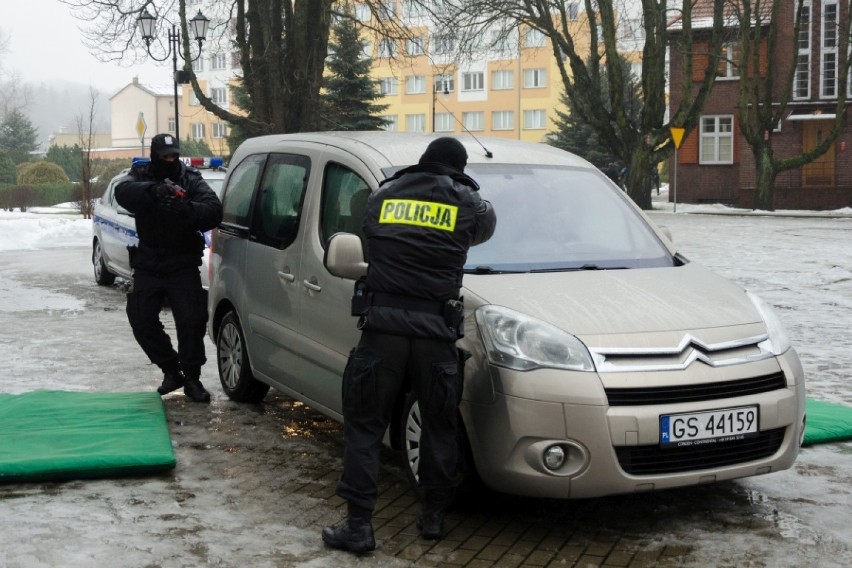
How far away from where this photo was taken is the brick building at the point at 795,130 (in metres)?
42.9

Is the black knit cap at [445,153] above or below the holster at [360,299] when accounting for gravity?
above

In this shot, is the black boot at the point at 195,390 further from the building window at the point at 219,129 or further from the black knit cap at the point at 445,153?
the building window at the point at 219,129

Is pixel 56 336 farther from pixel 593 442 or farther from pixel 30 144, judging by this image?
pixel 30 144

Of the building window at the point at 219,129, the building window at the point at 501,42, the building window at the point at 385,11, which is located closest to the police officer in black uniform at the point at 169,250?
the building window at the point at 385,11

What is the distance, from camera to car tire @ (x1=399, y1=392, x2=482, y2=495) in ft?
16.4

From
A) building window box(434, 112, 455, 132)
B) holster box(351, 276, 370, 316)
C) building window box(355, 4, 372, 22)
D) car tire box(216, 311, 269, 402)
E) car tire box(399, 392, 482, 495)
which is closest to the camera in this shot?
holster box(351, 276, 370, 316)

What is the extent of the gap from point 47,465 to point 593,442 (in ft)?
9.29

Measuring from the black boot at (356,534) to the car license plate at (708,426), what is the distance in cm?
123

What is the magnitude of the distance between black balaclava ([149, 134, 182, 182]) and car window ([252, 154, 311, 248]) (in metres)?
0.66

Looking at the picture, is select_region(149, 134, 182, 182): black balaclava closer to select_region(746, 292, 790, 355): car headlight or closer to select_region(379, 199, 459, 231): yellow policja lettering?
select_region(379, 199, 459, 231): yellow policja lettering

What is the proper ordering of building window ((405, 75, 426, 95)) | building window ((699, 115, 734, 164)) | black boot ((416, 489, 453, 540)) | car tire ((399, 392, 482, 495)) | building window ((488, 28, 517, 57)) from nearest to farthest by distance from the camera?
black boot ((416, 489, 453, 540)) → car tire ((399, 392, 482, 495)) → building window ((488, 28, 517, 57)) → building window ((699, 115, 734, 164)) → building window ((405, 75, 426, 95))

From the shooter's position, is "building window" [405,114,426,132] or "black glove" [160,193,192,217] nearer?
"black glove" [160,193,192,217]

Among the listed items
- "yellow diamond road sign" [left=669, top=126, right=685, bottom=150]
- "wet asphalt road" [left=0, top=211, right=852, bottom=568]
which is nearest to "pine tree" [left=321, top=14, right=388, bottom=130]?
"yellow diamond road sign" [left=669, top=126, right=685, bottom=150]

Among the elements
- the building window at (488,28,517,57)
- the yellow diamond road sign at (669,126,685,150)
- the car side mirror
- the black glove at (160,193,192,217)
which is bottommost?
the car side mirror
